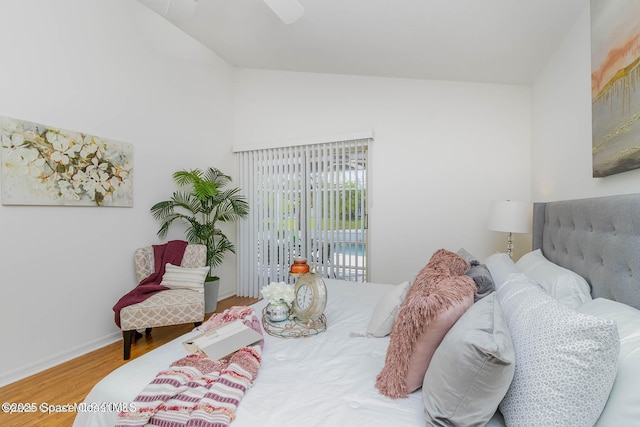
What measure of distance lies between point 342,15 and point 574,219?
6.81 ft

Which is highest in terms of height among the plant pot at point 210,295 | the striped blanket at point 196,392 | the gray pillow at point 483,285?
the gray pillow at point 483,285

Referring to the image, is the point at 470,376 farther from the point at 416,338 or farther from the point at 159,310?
the point at 159,310

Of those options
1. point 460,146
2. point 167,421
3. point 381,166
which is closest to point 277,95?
point 381,166

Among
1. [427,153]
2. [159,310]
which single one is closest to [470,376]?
[159,310]

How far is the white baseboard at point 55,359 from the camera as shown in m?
2.03

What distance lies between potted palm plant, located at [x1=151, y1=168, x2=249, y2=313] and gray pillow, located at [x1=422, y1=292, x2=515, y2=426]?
289 centimetres

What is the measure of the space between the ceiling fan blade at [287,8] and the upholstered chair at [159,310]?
7.84 ft

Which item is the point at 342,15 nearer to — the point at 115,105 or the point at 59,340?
the point at 115,105

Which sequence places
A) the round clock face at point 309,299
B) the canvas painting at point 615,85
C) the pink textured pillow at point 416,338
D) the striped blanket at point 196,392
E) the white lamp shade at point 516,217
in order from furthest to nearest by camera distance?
1. the white lamp shade at point 516,217
2. the round clock face at point 309,299
3. the canvas painting at point 615,85
4. the pink textured pillow at point 416,338
5. the striped blanket at point 196,392

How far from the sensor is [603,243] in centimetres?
124

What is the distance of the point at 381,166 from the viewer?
3359 millimetres

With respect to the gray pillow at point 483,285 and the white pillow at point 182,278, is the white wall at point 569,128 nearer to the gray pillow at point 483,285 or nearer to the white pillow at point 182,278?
the gray pillow at point 483,285

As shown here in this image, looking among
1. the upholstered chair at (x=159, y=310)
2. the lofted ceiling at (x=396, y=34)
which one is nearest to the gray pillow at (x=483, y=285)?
the lofted ceiling at (x=396, y=34)

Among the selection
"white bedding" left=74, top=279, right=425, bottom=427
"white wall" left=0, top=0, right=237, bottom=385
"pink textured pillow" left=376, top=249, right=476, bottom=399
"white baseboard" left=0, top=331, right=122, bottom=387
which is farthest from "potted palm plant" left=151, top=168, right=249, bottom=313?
"pink textured pillow" left=376, top=249, right=476, bottom=399
